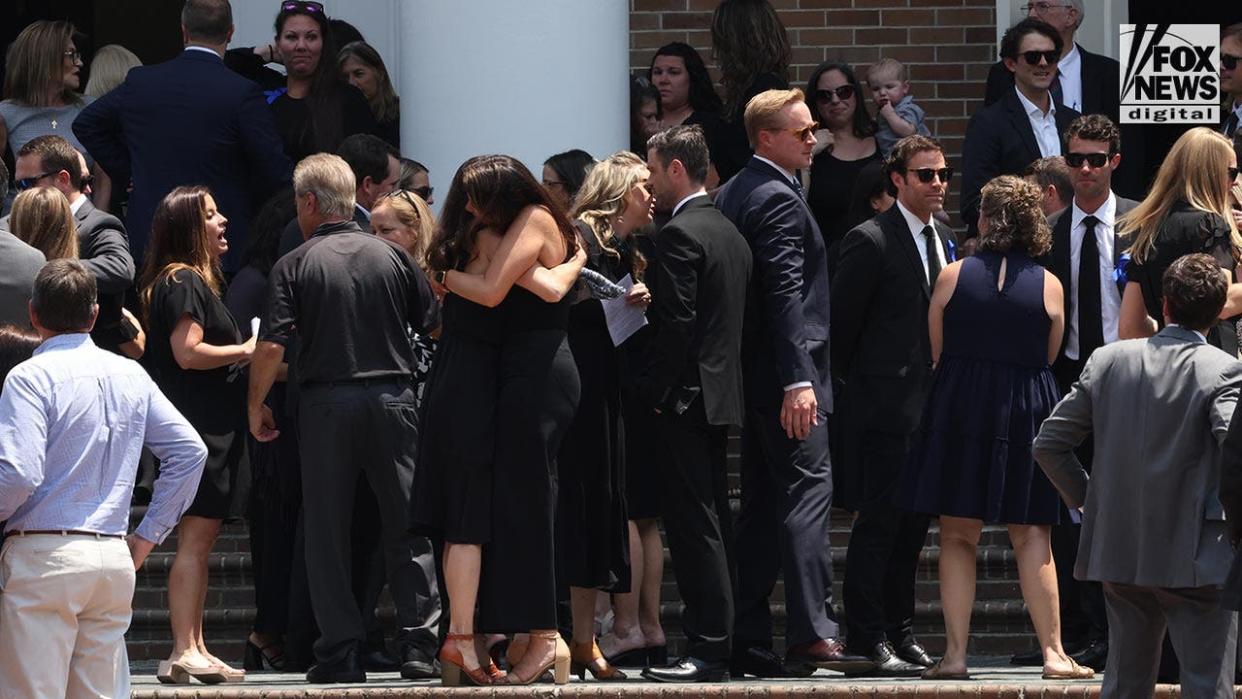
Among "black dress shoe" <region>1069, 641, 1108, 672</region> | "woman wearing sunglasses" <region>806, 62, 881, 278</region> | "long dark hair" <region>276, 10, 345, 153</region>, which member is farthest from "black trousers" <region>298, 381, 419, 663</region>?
"woman wearing sunglasses" <region>806, 62, 881, 278</region>

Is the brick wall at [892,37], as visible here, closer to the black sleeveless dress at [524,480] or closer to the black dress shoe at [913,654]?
the black dress shoe at [913,654]

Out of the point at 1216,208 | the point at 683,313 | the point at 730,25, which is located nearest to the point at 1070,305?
the point at 1216,208

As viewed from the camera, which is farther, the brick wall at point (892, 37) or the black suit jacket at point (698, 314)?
the brick wall at point (892, 37)

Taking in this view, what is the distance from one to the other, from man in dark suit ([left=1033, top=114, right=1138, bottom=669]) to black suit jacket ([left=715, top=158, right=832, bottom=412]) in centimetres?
102

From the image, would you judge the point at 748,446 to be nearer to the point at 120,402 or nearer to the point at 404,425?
the point at 404,425

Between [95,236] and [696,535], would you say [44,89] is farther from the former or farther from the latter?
[696,535]

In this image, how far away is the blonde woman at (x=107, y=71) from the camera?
11.9 metres

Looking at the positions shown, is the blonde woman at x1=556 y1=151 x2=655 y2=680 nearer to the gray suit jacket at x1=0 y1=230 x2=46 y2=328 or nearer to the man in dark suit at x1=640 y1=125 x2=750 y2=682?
the man in dark suit at x1=640 y1=125 x2=750 y2=682

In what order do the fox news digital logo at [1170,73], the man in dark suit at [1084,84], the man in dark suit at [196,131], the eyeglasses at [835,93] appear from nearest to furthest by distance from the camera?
the man in dark suit at [196,131]
the eyeglasses at [835,93]
the fox news digital logo at [1170,73]
the man in dark suit at [1084,84]

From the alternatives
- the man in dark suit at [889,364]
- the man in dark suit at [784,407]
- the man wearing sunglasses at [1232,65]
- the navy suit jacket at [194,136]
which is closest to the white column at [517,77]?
the navy suit jacket at [194,136]

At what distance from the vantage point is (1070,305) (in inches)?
396

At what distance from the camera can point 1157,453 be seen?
802 cm

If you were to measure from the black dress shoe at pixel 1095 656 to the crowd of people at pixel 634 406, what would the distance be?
0.06 ft

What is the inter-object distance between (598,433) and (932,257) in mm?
1603
